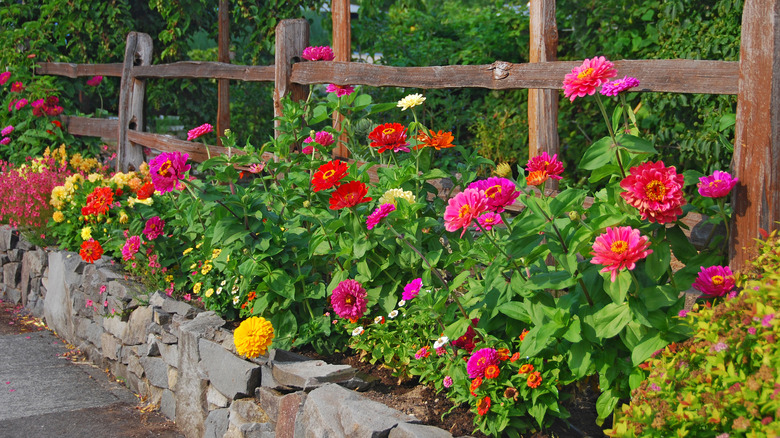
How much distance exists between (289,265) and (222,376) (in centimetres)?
62

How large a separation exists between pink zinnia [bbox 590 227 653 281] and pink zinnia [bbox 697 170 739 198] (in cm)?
43

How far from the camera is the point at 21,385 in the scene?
463 centimetres

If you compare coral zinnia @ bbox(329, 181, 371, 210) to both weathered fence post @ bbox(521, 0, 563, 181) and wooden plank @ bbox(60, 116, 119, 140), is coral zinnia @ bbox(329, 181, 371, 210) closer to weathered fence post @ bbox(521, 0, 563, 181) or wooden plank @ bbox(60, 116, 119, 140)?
weathered fence post @ bbox(521, 0, 563, 181)

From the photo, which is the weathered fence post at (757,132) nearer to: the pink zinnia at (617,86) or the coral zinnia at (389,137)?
the pink zinnia at (617,86)

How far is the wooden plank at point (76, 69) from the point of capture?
7173mm

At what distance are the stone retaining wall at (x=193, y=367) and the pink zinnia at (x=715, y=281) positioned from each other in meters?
0.93

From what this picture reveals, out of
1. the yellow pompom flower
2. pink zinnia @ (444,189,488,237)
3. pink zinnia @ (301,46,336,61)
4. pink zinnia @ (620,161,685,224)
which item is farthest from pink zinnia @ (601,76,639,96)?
pink zinnia @ (301,46,336,61)

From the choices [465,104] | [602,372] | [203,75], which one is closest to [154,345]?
[203,75]

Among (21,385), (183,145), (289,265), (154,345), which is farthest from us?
(183,145)

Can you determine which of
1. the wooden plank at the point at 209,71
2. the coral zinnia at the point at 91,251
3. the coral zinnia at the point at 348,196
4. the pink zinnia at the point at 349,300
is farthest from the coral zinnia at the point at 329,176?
the coral zinnia at the point at 91,251

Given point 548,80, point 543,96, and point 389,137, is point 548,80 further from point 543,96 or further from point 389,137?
point 389,137

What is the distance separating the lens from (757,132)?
2.41 meters

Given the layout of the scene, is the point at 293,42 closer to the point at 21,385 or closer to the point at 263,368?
the point at 263,368

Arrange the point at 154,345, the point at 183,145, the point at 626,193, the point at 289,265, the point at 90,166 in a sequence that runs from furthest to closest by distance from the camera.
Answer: the point at 90,166
the point at 183,145
the point at 154,345
the point at 289,265
the point at 626,193
